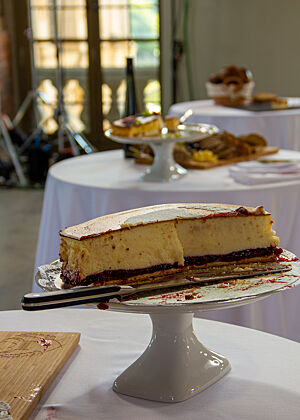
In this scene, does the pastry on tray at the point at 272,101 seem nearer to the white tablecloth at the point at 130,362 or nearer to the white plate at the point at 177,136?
the white plate at the point at 177,136

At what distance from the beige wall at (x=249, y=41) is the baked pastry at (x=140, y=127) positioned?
439cm

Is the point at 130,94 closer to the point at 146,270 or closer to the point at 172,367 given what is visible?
the point at 146,270

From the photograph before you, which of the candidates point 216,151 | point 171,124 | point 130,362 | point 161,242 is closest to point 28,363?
point 130,362

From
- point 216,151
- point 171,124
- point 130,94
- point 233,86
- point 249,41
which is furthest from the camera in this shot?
point 249,41

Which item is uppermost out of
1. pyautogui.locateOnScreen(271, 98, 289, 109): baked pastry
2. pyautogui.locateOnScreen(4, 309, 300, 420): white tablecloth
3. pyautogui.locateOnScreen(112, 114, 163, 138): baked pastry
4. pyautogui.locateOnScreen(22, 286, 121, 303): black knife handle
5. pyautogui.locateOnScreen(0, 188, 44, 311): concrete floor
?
pyautogui.locateOnScreen(112, 114, 163, 138): baked pastry

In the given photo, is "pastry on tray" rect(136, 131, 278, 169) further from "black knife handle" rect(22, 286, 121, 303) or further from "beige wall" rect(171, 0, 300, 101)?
"beige wall" rect(171, 0, 300, 101)

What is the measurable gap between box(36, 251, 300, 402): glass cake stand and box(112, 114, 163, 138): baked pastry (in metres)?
1.37

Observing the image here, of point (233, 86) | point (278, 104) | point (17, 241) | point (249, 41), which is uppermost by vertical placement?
point (249, 41)

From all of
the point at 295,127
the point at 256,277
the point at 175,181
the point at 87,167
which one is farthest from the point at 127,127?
the point at 295,127

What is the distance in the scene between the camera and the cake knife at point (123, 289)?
2.92ft

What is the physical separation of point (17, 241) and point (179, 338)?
3776 mm

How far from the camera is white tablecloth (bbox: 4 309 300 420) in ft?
3.07

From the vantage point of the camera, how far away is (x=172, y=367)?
1021mm

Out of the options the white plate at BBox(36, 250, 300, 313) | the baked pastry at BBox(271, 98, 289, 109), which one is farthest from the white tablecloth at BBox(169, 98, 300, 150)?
the white plate at BBox(36, 250, 300, 313)
